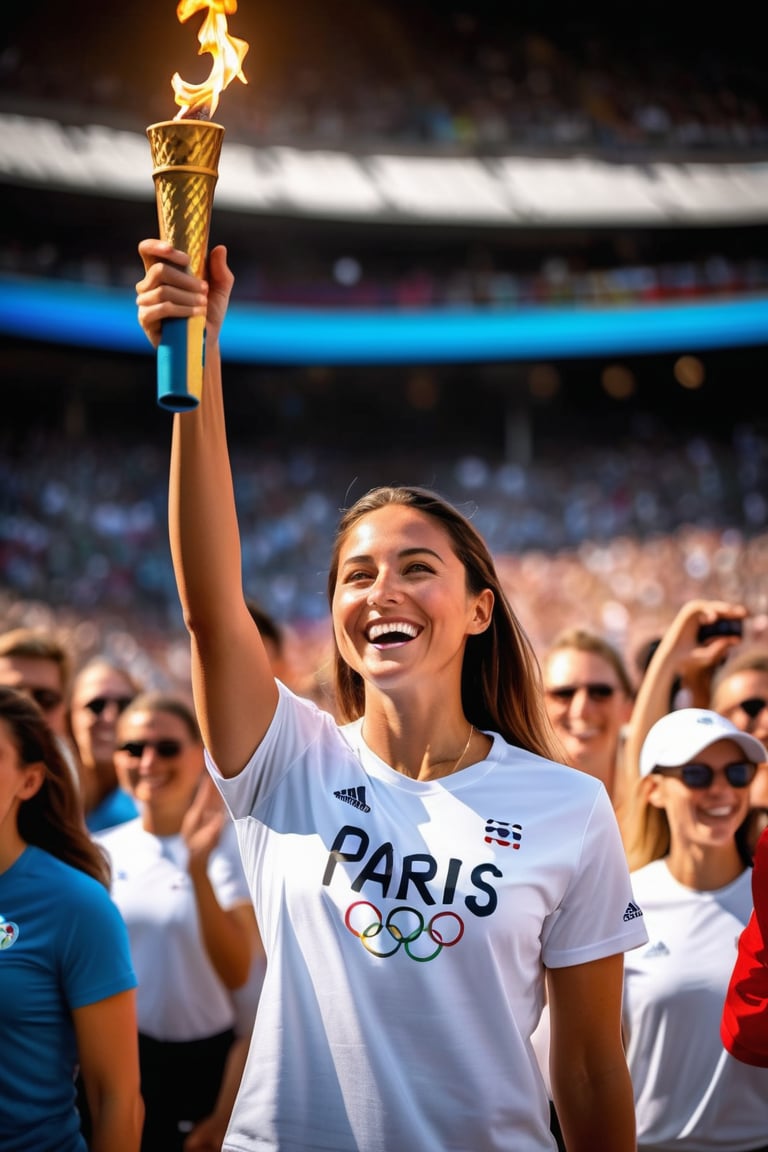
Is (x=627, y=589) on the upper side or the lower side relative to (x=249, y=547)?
lower

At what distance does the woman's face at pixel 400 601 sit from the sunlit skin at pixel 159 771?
2.12m

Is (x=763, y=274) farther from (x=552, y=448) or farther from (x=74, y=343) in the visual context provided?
(x=74, y=343)

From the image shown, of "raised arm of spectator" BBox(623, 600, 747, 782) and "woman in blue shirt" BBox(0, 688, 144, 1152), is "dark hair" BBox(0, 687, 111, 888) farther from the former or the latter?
"raised arm of spectator" BBox(623, 600, 747, 782)

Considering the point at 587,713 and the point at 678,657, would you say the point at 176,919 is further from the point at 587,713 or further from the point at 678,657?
the point at 678,657

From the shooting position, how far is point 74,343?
24.7 m

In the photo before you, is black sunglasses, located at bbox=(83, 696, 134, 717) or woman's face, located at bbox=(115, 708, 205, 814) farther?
black sunglasses, located at bbox=(83, 696, 134, 717)

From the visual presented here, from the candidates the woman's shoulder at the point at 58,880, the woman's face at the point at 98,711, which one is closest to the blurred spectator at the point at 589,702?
the woman's face at the point at 98,711

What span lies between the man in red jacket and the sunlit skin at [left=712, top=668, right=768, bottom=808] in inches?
68.4

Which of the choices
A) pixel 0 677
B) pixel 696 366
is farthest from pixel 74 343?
pixel 0 677

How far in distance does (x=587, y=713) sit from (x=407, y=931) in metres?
2.37

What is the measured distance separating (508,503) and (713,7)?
12090 millimetres

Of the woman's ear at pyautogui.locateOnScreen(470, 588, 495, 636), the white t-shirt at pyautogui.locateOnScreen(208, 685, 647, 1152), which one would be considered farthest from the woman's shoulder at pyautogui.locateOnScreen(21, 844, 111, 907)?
the woman's ear at pyautogui.locateOnScreen(470, 588, 495, 636)

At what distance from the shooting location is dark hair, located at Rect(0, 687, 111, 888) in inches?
114

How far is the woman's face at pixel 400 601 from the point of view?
230 centimetres
